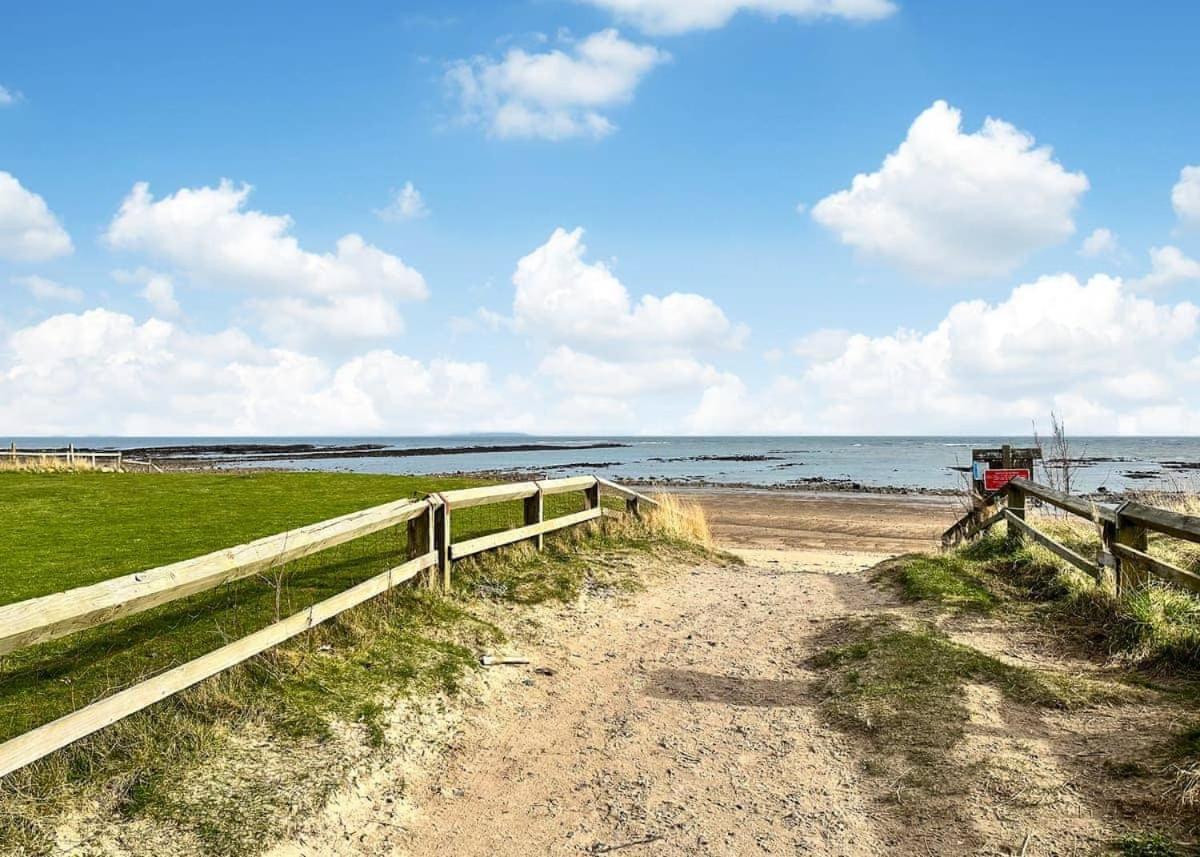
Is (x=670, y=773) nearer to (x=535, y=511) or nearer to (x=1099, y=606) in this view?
(x=1099, y=606)

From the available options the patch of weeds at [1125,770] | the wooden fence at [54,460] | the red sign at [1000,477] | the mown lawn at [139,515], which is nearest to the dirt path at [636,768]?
the patch of weeds at [1125,770]

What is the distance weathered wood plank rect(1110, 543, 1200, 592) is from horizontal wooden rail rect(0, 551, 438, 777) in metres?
6.72

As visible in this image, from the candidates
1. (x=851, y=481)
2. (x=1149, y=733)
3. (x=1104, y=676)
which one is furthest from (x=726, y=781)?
(x=851, y=481)

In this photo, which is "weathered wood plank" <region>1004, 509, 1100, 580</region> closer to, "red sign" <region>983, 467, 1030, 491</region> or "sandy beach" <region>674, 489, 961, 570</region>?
"red sign" <region>983, 467, 1030, 491</region>

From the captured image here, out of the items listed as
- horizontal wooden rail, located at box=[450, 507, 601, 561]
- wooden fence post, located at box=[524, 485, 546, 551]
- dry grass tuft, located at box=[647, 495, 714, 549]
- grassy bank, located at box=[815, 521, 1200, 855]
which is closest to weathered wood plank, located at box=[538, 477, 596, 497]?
wooden fence post, located at box=[524, 485, 546, 551]

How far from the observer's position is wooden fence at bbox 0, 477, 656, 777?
12.8 feet

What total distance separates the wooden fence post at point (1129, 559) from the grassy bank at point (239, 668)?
18.1ft

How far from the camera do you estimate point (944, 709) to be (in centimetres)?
560

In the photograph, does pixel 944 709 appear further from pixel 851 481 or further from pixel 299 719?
pixel 851 481

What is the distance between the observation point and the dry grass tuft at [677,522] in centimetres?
1416

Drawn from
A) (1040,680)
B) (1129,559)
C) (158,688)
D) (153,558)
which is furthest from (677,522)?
(158,688)

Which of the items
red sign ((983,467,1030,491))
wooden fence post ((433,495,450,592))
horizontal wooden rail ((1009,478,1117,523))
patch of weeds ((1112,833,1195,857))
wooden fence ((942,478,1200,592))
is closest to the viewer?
patch of weeds ((1112,833,1195,857))

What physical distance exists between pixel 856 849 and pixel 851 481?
48.0 m

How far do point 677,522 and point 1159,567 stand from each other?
8.51 meters
